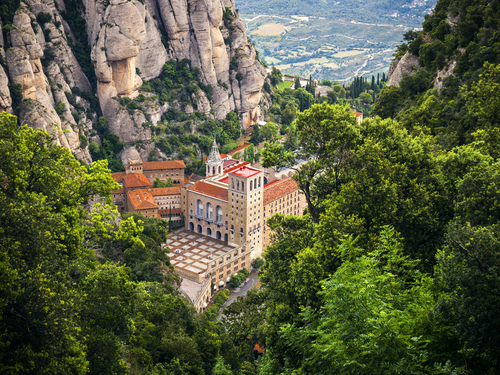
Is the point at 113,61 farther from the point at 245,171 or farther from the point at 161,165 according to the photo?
the point at 245,171

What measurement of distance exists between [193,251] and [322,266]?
71.2m

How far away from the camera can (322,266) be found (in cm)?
3362

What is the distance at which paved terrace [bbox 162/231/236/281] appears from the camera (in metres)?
94.4

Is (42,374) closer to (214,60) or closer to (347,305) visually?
(347,305)

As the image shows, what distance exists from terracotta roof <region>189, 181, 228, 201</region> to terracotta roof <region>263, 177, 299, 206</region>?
8.29 meters

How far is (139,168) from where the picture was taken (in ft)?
393

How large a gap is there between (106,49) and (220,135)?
3642 cm

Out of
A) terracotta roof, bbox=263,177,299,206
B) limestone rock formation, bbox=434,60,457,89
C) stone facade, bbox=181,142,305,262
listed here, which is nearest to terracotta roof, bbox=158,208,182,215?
stone facade, bbox=181,142,305,262

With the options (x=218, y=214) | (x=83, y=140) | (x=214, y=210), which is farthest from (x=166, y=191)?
(x=83, y=140)

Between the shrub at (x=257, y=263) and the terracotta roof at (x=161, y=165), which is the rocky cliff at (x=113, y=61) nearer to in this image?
the terracotta roof at (x=161, y=165)

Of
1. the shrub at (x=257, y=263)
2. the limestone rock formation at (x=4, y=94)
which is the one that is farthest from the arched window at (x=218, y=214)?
the limestone rock formation at (x=4, y=94)

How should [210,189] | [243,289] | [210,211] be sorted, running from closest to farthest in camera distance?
[243,289]
[210,211]
[210,189]

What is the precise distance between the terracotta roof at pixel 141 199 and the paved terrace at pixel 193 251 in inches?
328

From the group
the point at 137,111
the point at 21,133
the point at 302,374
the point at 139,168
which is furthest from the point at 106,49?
the point at 302,374
